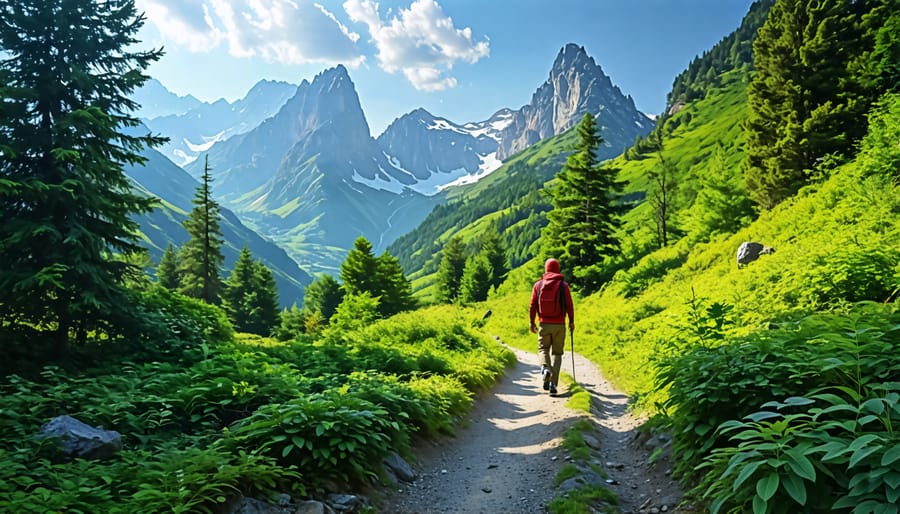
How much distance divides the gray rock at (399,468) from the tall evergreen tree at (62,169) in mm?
7299

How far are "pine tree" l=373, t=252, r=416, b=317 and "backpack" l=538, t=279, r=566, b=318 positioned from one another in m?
36.5

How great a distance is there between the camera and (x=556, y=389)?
1166 centimetres

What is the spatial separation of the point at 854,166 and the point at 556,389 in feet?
49.7

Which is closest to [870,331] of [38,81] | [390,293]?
[38,81]

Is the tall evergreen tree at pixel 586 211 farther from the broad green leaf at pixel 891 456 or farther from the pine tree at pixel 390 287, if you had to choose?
the broad green leaf at pixel 891 456

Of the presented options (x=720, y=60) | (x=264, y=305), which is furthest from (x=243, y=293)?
(x=720, y=60)

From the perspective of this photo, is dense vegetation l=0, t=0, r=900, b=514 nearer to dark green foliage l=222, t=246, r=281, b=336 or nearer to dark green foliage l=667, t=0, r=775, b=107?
dark green foliage l=222, t=246, r=281, b=336

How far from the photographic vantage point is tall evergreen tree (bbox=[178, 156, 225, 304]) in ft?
131

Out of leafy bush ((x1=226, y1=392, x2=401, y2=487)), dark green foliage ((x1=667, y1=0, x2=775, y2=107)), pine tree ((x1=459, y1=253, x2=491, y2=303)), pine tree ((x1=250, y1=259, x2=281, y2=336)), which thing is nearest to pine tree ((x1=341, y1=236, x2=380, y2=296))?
pine tree ((x1=250, y1=259, x2=281, y2=336))

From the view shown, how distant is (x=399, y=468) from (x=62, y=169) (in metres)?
9.56

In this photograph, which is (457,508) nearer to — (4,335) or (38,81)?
(4,335)

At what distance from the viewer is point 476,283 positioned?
62.2m

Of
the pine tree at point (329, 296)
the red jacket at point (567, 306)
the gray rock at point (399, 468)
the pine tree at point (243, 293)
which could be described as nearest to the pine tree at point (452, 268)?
the pine tree at point (329, 296)

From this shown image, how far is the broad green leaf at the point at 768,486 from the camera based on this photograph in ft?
8.79
